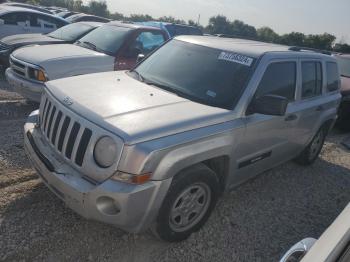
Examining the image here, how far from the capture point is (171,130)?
2.94m

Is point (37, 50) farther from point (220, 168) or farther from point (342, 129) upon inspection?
point (342, 129)

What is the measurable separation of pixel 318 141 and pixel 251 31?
42.1m

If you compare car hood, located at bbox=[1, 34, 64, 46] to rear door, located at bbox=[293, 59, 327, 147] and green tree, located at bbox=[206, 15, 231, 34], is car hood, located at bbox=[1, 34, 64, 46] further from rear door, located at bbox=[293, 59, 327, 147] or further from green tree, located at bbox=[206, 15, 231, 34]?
green tree, located at bbox=[206, 15, 231, 34]

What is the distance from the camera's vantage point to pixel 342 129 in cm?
840

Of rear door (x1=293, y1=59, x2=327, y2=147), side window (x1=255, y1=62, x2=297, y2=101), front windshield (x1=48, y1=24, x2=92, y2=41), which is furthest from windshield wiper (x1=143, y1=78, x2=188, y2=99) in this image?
front windshield (x1=48, y1=24, x2=92, y2=41)

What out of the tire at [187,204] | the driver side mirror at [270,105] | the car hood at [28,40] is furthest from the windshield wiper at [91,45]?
the tire at [187,204]

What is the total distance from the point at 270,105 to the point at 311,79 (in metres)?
1.67

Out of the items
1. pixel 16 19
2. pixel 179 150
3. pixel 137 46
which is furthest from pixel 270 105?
pixel 16 19

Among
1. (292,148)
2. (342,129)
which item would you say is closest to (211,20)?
(342,129)

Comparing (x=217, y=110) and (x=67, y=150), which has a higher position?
(x=217, y=110)

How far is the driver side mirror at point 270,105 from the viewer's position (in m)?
3.45

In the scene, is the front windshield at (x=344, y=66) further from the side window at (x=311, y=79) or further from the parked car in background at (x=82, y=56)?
the side window at (x=311, y=79)

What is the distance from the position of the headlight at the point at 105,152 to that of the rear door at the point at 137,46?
4294 mm

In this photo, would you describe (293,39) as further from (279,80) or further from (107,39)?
(279,80)
